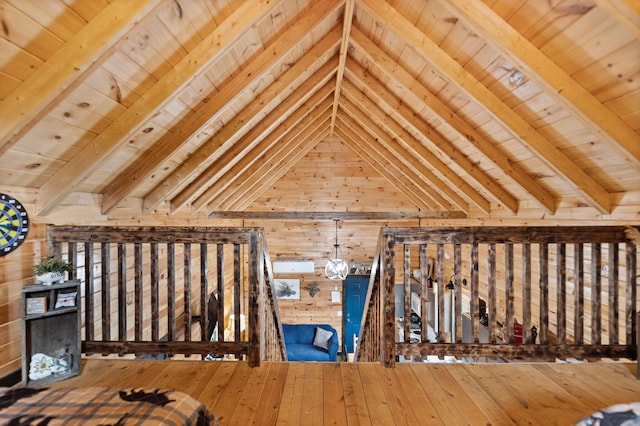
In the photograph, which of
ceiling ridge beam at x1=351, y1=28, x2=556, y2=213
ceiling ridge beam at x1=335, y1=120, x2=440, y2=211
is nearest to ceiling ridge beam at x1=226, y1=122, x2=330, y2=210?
ceiling ridge beam at x1=335, y1=120, x2=440, y2=211

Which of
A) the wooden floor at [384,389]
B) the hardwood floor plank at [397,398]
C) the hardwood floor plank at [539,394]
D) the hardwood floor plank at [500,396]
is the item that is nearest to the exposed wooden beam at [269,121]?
the wooden floor at [384,389]

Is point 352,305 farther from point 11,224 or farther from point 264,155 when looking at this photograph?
point 11,224

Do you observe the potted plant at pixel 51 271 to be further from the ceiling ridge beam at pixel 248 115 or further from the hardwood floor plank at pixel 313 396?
the hardwood floor plank at pixel 313 396

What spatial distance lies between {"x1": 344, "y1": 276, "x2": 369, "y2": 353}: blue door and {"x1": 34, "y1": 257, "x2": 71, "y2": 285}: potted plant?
6.77m

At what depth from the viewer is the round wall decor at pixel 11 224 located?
2.08 meters

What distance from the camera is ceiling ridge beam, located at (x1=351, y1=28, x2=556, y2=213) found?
295cm

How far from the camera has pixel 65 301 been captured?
204 cm

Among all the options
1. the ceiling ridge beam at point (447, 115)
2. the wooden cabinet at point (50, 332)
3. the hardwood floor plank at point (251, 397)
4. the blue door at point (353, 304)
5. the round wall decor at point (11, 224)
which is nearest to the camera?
the hardwood floor plank at point (251, 397)

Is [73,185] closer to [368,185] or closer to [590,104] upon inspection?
[590,104]

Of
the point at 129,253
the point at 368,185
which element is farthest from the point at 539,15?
the point at 368,185

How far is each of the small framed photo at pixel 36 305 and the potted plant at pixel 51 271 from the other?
0.10 metres

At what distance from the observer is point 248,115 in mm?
3188

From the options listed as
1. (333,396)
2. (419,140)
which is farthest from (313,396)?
(419,140)

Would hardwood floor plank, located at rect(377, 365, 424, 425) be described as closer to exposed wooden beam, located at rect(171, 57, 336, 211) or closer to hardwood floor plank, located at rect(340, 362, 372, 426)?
hardwood floor plank, located at rect(340, 362, 372, 426)
